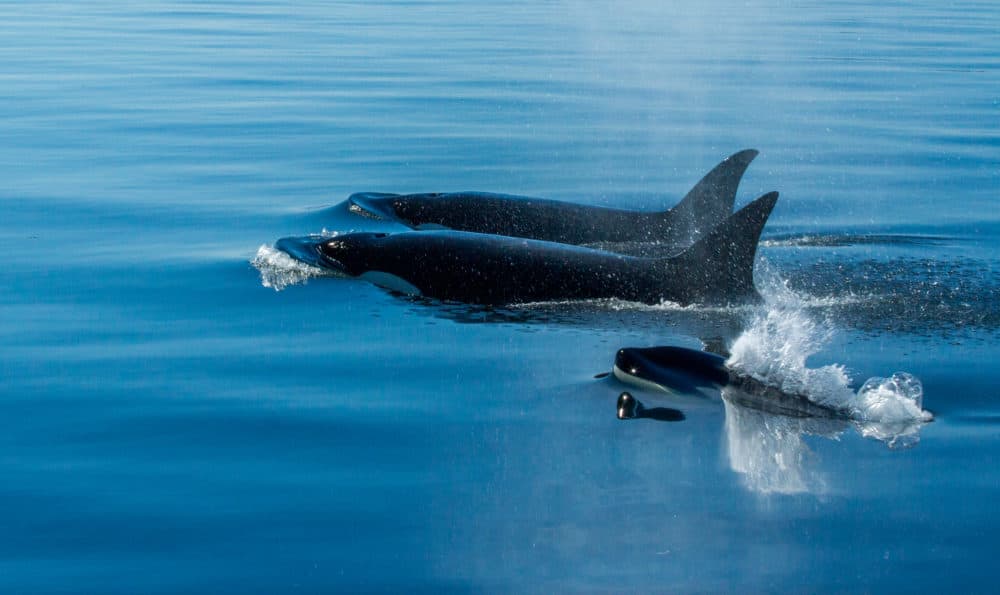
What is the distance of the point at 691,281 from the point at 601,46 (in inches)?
1142

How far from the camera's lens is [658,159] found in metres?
20.5

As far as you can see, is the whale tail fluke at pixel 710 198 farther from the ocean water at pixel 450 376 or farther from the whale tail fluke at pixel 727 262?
the whale tail fluke at pixel 727 262

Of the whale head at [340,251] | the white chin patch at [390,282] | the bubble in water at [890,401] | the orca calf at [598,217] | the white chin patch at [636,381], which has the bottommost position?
the bubble in water at [890,401]

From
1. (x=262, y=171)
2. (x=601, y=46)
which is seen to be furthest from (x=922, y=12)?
(x=262, y=171)

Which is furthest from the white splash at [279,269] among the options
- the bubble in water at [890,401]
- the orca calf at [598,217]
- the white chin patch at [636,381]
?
the bubble in water at [890,401]

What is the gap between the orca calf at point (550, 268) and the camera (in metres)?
11.1

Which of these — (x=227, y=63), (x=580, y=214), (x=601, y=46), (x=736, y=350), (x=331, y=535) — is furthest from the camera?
(x=601, y=46)

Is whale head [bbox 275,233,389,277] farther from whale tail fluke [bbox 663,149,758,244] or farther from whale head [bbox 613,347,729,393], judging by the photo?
whale head [bbox 613,347,729,393]

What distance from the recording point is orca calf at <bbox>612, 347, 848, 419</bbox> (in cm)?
839

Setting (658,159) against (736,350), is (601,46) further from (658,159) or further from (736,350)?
(736,350)

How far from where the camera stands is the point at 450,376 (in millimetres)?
9297

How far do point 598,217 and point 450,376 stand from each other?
5.83 m

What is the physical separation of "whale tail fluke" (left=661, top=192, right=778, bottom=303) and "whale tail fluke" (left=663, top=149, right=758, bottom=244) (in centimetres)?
334

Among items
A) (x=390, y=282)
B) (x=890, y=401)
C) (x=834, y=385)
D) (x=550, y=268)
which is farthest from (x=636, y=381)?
(x=390, y=282)
